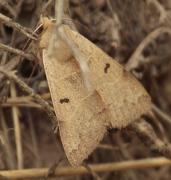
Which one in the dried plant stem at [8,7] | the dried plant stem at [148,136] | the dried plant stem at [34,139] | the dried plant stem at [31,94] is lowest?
the dried plant stem at [34,139]

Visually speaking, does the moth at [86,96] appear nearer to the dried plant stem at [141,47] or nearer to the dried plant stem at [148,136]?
the dried plant stem at [148,136]

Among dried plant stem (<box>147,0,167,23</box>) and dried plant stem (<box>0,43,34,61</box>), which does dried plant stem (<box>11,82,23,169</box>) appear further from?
dried plant stem (<box>147,0,167,23</box>)

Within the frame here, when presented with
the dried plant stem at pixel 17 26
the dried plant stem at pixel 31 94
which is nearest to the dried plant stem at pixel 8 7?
the dried plant stem at pixel 17 26

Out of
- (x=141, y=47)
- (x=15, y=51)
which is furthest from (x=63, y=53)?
(x=141, y=47)

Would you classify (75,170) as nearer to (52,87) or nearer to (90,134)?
(90,134)

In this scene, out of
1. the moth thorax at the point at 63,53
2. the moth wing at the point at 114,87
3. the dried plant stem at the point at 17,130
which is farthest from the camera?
the dried plant stem at the point at 17,130

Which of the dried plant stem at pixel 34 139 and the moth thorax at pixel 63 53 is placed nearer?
the moth thorax at pixel 63 53

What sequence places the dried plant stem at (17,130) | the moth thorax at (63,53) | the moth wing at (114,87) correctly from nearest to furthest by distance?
the moth thorax at (63,53)
the moth wing at (114,87)
the dried plant stem at (17,130)
